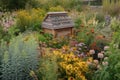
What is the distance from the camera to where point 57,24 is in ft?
22.4

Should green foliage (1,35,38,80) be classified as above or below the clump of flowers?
above

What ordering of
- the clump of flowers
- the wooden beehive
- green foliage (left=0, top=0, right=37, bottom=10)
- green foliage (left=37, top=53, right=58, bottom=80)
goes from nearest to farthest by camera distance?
green foliage (left=37, top=53, right=58, bottom=80)
the clump of flowers
the wooden beehive
green foliage (left=0, top=0, right=37, bottom=10)

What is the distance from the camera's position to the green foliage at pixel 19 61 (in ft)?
12.6

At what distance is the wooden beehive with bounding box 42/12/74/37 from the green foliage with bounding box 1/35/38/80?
2.66 meters

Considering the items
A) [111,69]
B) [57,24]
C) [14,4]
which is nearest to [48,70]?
[111,69]

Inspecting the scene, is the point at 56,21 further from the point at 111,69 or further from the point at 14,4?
the point at 14,4

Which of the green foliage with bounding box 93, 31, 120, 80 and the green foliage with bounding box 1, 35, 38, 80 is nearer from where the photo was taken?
the green foliage with bounding box 1, 35, 38, 80

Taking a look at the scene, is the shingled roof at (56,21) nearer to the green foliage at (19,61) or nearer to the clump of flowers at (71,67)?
the clump of flowers at (71,67)

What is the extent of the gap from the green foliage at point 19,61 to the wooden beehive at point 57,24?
105 inches

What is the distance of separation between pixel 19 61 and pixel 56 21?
311 cm

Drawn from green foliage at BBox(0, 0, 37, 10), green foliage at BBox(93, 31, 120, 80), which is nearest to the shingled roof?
green foliage at BBox(93, 31, 120, 80)

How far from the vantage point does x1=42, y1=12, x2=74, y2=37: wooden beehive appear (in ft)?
22.1

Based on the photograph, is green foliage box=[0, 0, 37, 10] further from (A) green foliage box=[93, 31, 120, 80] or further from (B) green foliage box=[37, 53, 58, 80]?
(A) green foliage box=[93, 31, 120, 80]

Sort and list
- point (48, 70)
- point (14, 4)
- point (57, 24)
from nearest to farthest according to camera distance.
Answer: point (48, 70)
point (57, 24)
point (14, 4)
